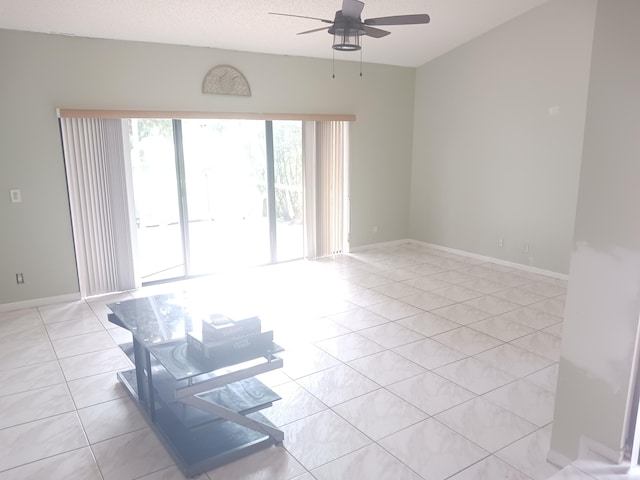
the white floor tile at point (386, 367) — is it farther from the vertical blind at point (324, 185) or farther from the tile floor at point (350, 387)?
the vertical blind at point (324, 185)

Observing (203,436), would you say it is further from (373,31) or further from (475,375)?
(373,31)

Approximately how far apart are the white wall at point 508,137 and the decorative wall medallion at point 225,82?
2.93 m

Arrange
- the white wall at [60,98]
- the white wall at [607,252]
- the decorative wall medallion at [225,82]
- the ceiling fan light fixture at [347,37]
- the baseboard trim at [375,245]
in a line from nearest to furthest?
1. the white wall at [607,252]
2. the ceiling fan light fixture at [347,37]
3. the white wall at [60,98]
4. the decorative wall medallion at [225,82]
5. the baseboard trim at [375,245]

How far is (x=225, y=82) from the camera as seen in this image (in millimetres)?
5531

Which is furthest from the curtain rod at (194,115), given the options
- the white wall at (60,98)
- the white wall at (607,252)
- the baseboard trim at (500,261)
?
the white wall at (607,252)

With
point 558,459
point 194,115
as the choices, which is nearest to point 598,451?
point 558,459

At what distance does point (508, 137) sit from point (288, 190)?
298cm

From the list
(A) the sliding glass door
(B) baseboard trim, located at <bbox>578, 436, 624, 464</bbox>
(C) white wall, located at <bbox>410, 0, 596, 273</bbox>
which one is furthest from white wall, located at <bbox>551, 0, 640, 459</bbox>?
(A) the sliding glass door

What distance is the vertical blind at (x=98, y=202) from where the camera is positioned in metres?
4.86

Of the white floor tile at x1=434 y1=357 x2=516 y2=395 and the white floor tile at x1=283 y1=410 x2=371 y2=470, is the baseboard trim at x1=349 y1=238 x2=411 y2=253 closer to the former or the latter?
the white floor tile at x1=434 y1=357 x2=516 y2=395

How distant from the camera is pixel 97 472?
2428 mm

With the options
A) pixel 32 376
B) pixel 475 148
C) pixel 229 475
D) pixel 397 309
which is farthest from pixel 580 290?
pixel 475 148

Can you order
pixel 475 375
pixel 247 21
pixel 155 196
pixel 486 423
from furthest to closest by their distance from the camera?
pixel 155 196 → pixel 247 21 → pixel 475 375 → pixel 486 423

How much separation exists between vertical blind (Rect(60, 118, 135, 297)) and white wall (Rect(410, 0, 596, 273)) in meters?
4.41
